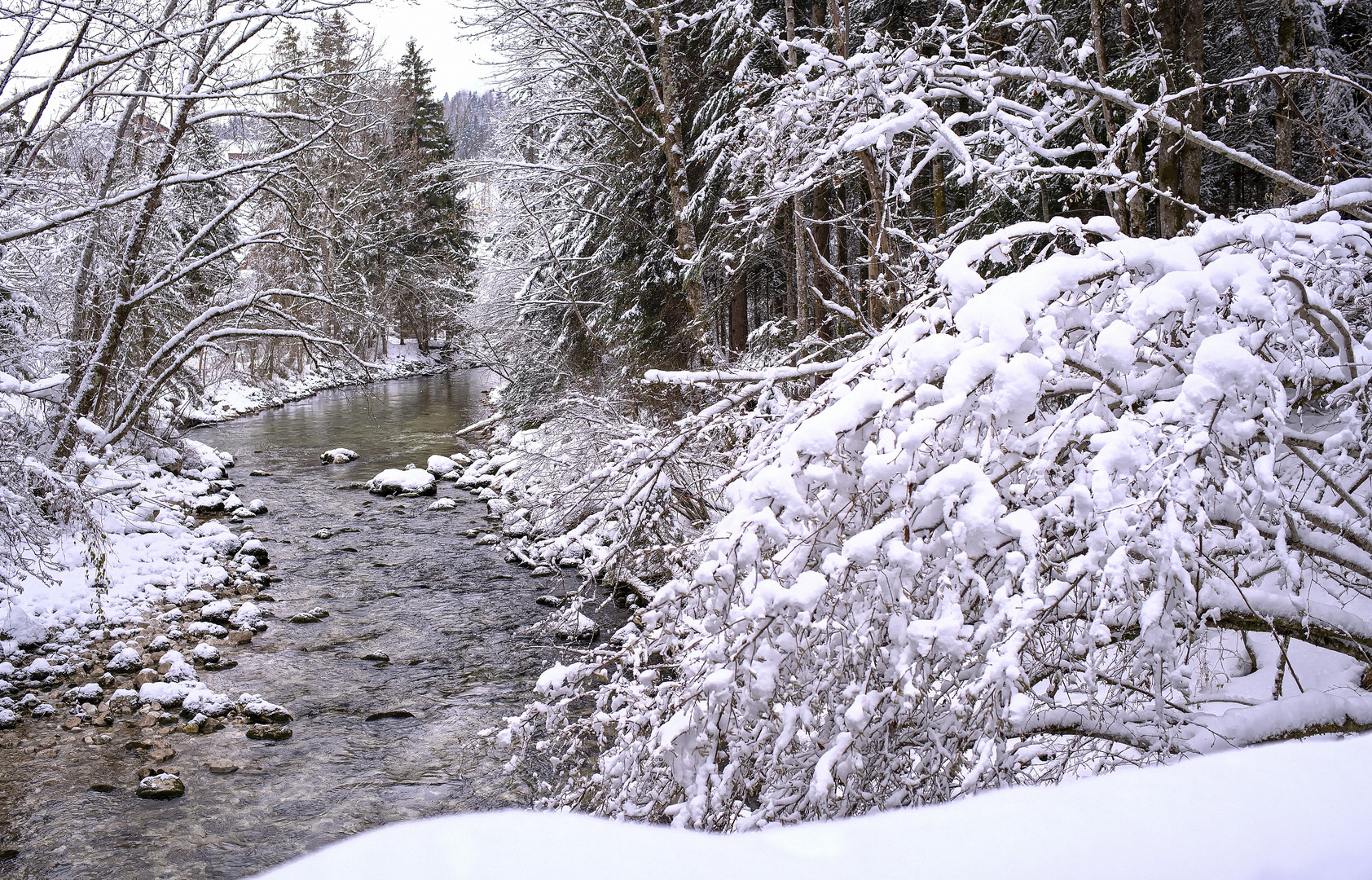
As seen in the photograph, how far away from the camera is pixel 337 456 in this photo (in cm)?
1852

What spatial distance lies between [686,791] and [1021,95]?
6.26 m

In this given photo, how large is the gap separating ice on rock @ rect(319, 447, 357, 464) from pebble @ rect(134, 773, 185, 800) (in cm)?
1254

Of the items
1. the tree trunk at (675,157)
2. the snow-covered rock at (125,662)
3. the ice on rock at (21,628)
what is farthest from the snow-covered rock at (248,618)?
the tree trunk at (675,157)

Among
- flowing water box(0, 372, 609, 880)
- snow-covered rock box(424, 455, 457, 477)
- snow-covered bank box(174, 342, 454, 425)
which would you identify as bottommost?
flowing water box(0, 372, 609, 880)

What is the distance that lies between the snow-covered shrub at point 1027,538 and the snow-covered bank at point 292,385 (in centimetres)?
1064

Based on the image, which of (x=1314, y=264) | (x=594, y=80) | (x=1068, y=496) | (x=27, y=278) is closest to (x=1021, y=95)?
(x=1314, y=264)

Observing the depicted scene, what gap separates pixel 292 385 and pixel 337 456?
1495cm

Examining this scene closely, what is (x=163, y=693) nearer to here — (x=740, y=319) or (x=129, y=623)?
(x=129, y=623)

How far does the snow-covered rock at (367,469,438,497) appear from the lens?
53.2 feet

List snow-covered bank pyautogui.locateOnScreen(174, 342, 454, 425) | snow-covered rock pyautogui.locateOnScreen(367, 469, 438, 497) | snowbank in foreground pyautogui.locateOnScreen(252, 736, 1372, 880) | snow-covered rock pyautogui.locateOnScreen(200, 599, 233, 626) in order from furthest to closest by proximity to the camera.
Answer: snow-covered rock pyautogui.locateOnScreen(367, 469, 438, 497) → snow-covered bank pyautogui.locateOnScreen(174, 342, 454, 425) → snow-covered rock pyautogui.locateOnScreen(200, 599, 233, 626) → snowbank in foreground pyautogui.locateOnScreen(252, 736, 1372, 880)

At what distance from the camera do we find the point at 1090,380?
323 centimetres

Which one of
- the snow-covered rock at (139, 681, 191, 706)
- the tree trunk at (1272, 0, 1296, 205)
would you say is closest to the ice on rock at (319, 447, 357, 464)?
the snow-covered rock at (139, 681, 191, 706)

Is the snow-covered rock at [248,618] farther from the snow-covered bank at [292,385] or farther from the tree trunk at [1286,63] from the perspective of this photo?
the tree trunk at [1286,63]

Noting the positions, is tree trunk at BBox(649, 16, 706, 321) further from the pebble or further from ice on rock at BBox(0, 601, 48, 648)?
ice on rock at BBox(0, 601, 48, 648)
